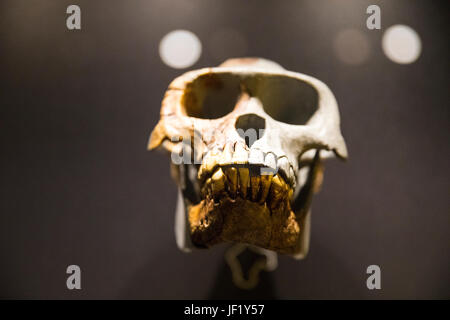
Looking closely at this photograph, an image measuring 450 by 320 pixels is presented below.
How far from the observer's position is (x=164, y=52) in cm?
133

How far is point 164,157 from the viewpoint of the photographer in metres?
1.38

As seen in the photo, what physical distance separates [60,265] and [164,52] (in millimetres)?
737

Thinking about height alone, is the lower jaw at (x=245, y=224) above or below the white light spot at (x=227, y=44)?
below

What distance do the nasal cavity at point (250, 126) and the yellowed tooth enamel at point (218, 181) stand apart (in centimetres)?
12

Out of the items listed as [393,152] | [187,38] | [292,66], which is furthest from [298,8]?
[393,152]

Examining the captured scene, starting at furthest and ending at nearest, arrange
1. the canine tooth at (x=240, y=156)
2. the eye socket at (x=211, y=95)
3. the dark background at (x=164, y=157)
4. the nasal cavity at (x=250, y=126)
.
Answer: the dark background at (x=164, y=157), the eye socket at (x=211, y=95), the nasal cavity at (x=250, y=126), the canine tooth at (x=240, y=156)

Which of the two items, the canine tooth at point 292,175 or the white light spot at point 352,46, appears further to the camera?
the white light spot at point 352,46

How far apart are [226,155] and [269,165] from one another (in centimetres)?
8

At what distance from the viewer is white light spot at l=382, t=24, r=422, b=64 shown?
1.29 m

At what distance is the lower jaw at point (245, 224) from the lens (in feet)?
2.74

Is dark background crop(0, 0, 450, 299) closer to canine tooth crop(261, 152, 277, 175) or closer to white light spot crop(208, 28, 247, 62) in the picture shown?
white light spot crop(208, 28, 247, 62)

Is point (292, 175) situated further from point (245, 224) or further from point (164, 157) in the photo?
point (164, 157)

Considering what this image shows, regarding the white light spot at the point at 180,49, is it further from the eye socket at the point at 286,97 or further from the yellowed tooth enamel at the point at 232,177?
the yellowed tooth enamel at the point at 232,177

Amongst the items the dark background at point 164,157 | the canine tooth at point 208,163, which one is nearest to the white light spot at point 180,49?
the dark background at point 164,157
